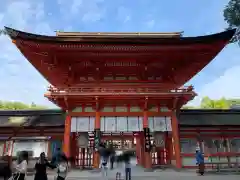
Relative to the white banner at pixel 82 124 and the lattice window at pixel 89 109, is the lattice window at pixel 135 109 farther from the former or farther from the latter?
the white banner at pixel 82 124

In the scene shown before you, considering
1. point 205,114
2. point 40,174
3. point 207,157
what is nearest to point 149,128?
point 207,157

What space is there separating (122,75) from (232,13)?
8.56m

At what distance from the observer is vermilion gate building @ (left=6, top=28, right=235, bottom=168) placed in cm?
1355

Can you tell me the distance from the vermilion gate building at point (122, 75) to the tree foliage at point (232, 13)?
1.53m

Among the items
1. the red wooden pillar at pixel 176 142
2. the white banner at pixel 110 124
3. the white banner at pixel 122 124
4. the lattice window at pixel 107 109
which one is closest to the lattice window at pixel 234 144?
the red wooden pillar at pixel 176 142

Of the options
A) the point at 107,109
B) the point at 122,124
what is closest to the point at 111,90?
the point at 107,109

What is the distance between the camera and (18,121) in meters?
18.2

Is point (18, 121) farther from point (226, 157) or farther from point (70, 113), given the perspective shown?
point (226, 157)

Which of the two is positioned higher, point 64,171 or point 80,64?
point 80,64

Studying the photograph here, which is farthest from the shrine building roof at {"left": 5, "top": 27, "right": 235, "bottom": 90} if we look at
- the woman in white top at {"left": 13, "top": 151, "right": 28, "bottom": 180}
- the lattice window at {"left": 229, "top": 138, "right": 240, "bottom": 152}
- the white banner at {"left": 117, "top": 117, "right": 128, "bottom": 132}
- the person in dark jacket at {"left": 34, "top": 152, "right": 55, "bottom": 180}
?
the person in dark jacket at {"left": 34, "top": 152, "right": 55, "bottom": 180}

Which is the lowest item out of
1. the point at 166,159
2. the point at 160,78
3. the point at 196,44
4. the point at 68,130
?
the point at 166,159

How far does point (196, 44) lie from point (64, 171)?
36.6 feet

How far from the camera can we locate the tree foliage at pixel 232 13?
10423 mm

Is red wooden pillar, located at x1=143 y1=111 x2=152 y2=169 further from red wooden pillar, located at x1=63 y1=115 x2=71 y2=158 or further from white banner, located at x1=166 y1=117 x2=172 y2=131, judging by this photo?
red wooden pillar, located at x1=63 y1=115 x2=71 y2=158
